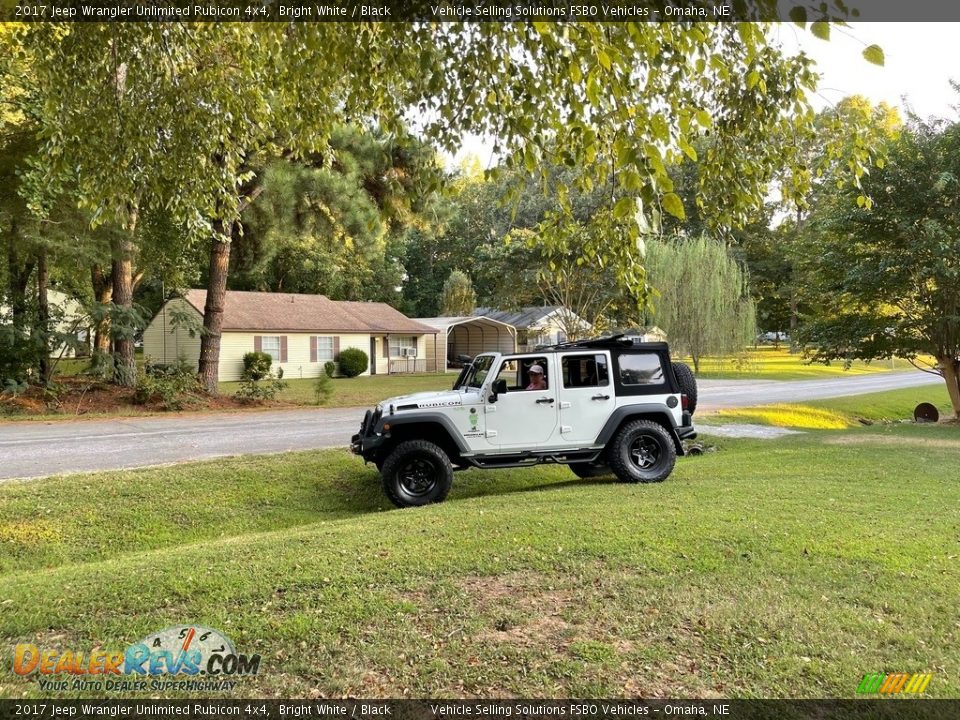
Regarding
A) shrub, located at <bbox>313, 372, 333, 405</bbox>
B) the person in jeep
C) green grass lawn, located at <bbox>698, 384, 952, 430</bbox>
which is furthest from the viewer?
shrub, located at <bbox>313, 372, 333, 405</bbox>

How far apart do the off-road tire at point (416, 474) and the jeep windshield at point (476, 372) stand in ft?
3.46

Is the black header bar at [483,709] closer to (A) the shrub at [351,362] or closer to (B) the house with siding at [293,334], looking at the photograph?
(B) the house with siding at [293,334]

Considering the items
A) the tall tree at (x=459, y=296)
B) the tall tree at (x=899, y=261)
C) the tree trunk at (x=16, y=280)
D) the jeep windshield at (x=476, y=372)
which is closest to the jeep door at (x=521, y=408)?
the jeep windshield at (x=476, y=372)

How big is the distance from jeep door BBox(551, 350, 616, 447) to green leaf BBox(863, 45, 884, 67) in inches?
235

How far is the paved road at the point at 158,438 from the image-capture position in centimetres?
1030

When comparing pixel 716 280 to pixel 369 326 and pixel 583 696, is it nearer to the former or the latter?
pixel 369 326

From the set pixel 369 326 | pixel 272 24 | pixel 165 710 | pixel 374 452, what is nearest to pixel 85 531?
pixel 374 452

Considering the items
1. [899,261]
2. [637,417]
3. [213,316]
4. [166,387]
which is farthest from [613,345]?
[213,316]

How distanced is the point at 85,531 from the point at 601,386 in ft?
20.9

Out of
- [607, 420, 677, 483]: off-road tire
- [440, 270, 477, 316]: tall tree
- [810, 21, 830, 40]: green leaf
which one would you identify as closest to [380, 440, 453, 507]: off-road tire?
[607, 420, 677, 483]: off-road tire

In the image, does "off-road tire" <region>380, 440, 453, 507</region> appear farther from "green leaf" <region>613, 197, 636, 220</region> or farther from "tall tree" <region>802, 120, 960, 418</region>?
"tall tree" <region>802, 120, 960, 418</region>

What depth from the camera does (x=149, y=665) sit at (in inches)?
128

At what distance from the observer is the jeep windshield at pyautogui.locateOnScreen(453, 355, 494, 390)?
330 inches

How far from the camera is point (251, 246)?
66.6 ft
